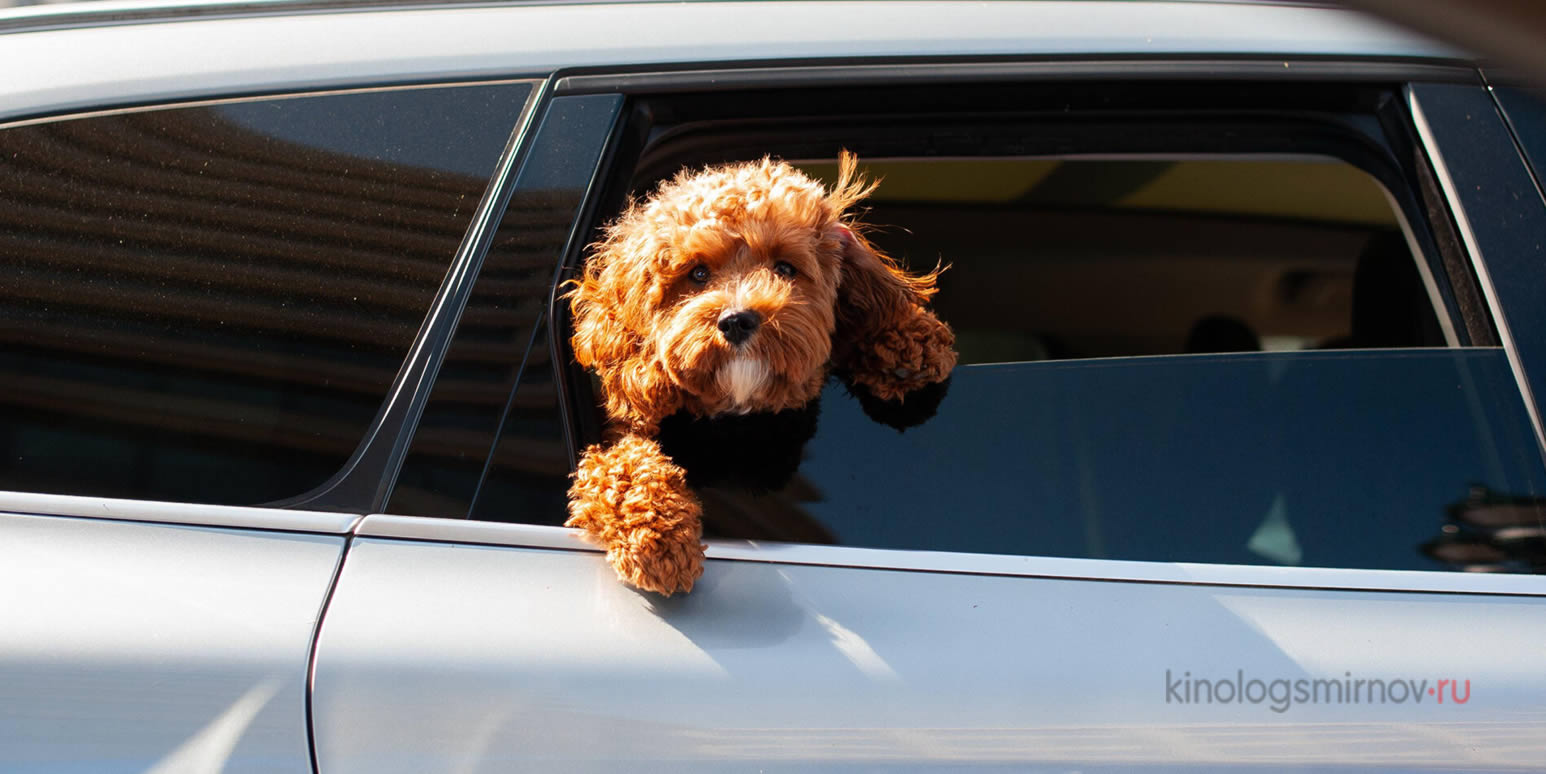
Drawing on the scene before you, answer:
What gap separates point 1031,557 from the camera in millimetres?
1580

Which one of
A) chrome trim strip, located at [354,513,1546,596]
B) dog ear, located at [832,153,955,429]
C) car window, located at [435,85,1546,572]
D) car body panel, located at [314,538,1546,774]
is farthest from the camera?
dog ear, located at [832,153,955,429]

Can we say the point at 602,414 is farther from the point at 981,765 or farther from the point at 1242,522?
the point at 1242,522

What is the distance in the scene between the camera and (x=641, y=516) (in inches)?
58.8

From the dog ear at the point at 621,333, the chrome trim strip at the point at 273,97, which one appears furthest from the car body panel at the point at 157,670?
the chrome trim strip at the point at 273,97

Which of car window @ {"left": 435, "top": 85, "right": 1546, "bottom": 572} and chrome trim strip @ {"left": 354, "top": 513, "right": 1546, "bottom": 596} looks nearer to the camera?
chrome trim strip @ {"left": 354, "top": 513, "right": 1546, "bottom": 596}

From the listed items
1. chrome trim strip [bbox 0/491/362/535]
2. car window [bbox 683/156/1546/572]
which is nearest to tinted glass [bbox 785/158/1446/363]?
car window [bbox 683/156/1546/572]

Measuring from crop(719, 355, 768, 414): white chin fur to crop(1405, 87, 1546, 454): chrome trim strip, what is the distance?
1064 mm

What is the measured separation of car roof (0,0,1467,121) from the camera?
5.67 ft

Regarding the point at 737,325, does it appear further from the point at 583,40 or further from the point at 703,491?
the point at 583,40

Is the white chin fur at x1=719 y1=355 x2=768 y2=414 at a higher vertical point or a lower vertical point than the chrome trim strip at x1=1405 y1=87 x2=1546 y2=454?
lower

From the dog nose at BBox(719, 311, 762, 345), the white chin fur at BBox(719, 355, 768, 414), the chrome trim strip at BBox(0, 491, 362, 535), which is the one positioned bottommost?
the chrome trim strip at BBox(0, 491, 362, 535)

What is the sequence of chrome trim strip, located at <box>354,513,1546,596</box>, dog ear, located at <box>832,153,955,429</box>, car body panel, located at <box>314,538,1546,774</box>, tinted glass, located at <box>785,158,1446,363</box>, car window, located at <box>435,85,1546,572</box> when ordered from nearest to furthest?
car body panel, located at <box>314,538,1546,774</box> < chrome trim strip, located at <box>354,513,1546,596</box> < car window, located at <box>435,85,1546,572</box> < dog ear, located at <box>832,153,955,429</box> < tinted glass, located at <box>785,158,1446,363</box>

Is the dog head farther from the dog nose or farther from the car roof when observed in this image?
the car roof

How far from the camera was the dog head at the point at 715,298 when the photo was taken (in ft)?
5.26
